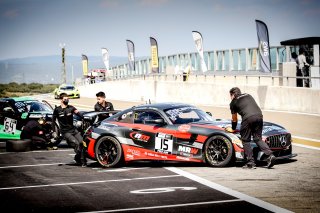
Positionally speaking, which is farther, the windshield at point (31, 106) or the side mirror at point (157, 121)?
the windshield at point (31, 106)

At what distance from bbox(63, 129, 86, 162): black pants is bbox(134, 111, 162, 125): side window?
140cm

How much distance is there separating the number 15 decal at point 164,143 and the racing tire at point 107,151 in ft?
2.84

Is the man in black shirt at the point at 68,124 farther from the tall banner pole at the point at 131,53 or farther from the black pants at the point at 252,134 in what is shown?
the tall banner pole at the point at 131,53

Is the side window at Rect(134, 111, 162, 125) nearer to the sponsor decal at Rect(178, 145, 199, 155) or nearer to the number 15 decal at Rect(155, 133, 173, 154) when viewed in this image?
the number 15 decal at Rect(155, 133, 173, 154)

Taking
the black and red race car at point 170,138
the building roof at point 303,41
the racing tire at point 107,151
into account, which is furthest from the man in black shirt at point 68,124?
the building roof at point 303,41

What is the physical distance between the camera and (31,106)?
64.6 feet

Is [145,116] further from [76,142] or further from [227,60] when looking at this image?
[227,60]

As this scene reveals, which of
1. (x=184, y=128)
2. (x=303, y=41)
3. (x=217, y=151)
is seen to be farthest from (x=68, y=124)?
(x=303, y=41)

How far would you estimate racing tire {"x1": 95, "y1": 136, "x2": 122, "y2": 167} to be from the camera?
14023mm

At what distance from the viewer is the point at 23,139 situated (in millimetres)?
18172

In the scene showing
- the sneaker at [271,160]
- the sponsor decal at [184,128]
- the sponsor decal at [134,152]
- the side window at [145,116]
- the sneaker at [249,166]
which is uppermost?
the side window at [145,116]

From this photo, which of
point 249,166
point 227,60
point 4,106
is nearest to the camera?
point 249,166

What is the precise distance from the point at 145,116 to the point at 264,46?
717 inches

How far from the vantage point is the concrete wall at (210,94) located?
967 inches
